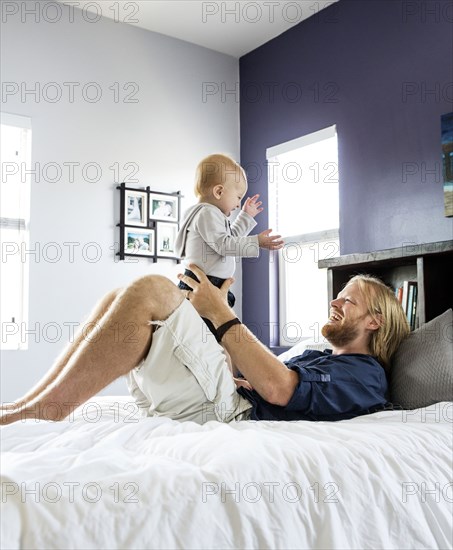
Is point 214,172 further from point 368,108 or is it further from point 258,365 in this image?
point 368,108

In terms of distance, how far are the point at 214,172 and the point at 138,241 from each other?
1.64 m

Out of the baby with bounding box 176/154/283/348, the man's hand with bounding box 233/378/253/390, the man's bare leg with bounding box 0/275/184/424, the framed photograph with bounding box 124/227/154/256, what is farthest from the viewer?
the framed photograph with bounding box 124/227/154/256

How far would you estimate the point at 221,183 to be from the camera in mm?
2752

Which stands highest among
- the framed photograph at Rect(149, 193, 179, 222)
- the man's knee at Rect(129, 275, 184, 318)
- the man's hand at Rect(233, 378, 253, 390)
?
the framed photograph at Rect(149, 193, 179, 222)

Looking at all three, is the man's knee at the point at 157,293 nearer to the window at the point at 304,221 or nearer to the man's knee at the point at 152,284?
the man's knee at the point at 152,284

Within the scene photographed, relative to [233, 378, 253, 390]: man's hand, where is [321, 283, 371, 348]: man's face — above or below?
above

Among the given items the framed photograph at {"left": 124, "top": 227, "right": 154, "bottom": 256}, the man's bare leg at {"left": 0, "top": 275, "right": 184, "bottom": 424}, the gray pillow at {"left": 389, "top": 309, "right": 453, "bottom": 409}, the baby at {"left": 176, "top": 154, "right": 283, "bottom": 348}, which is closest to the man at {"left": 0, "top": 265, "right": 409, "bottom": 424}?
the man's bare leg at {"left": 0, "top": 275, "right": 184, "bottom": 424}

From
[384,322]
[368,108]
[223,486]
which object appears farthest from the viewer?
[368,108]

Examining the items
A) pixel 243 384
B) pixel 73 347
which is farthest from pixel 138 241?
pixel 243 384

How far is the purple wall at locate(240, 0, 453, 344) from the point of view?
3.46 metres

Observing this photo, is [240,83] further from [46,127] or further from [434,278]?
[434,278]

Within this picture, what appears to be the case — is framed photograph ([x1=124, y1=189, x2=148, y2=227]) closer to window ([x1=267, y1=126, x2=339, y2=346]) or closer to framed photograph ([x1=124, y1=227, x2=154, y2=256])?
framed photograph ([x1=124, y1=227, x2=154, y2=256])

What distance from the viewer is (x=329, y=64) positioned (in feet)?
13.7

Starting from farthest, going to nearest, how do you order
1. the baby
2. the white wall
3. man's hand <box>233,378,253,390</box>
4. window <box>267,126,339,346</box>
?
window <box>267,126,339,346</box>
the white wall
the baby
man's hand <box>233,378,253,390</box>
